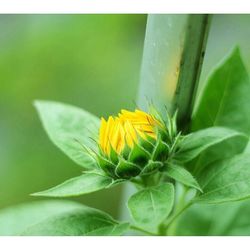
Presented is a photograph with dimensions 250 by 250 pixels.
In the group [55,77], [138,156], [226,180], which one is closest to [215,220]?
[226,180]

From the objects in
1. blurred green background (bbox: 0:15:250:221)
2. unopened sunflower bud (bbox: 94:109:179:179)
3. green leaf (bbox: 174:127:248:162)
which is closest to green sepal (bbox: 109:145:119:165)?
unopened sunflower bud (bbox: 94:109:179:179)

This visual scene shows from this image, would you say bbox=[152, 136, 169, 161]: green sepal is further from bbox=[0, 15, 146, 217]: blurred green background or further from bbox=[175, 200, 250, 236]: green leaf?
bbox=[0, 15, 146, 217]: blurred green background

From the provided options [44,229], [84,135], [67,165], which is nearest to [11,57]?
[67,165]

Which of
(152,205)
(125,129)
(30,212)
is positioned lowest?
(30,212)

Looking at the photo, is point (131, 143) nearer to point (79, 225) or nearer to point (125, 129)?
point (125, 129)

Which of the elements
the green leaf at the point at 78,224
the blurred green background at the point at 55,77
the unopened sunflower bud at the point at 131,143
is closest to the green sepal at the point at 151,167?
the unopened sunflower bud at the point at 131,143

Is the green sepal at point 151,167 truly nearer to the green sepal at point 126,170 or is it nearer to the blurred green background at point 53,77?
the green sepal at point 126,170
